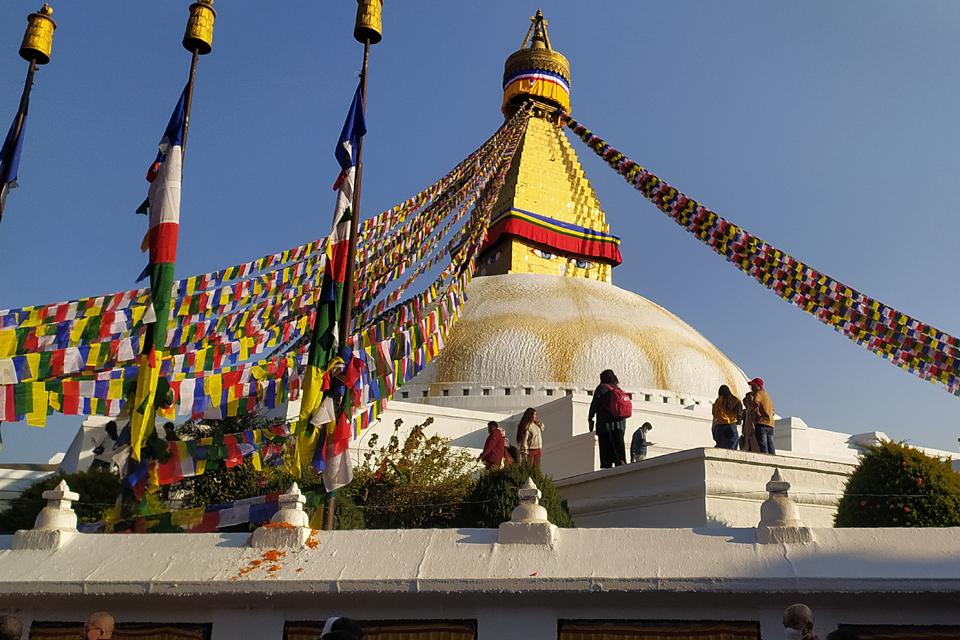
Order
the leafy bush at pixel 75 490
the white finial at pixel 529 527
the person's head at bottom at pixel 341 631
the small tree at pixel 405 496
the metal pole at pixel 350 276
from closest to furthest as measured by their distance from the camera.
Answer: the person's head at bottom at pixel 341 631 < the white finial at pixel 529 527 < the metal pole at pixel 350 276 < the small tree at pixel 405 496 < the leafy bush at pixel 75 490

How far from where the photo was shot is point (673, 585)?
5.39m

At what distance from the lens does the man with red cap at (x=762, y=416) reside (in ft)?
32.8

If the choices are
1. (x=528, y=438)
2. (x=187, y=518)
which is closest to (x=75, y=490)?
(x=187, y=518)

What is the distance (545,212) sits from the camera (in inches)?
1041

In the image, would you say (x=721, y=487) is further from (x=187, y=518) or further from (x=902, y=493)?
(x=187, y=518)

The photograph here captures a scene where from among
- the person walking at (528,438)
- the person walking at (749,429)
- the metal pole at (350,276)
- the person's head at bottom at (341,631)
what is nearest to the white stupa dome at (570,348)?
the person walking at (528,438)

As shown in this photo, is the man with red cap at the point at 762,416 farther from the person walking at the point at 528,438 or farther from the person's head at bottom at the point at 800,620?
the person's head at bottom at the point at 800,620

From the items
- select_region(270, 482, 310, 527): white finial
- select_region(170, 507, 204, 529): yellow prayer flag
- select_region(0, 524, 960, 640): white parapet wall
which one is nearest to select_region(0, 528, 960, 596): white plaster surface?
select_region(0, 524, 960, 640): white parapet wall

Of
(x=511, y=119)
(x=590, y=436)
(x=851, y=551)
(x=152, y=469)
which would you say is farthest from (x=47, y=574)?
(x=511, y=119)

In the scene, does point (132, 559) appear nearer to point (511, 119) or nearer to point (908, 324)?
point (908, 324)

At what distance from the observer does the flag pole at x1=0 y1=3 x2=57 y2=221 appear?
9648 mm

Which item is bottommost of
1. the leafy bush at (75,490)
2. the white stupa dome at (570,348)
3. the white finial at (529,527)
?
the white finial at (529,527)

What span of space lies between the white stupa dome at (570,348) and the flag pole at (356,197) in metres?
8.81

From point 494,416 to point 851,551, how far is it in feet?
37.7
